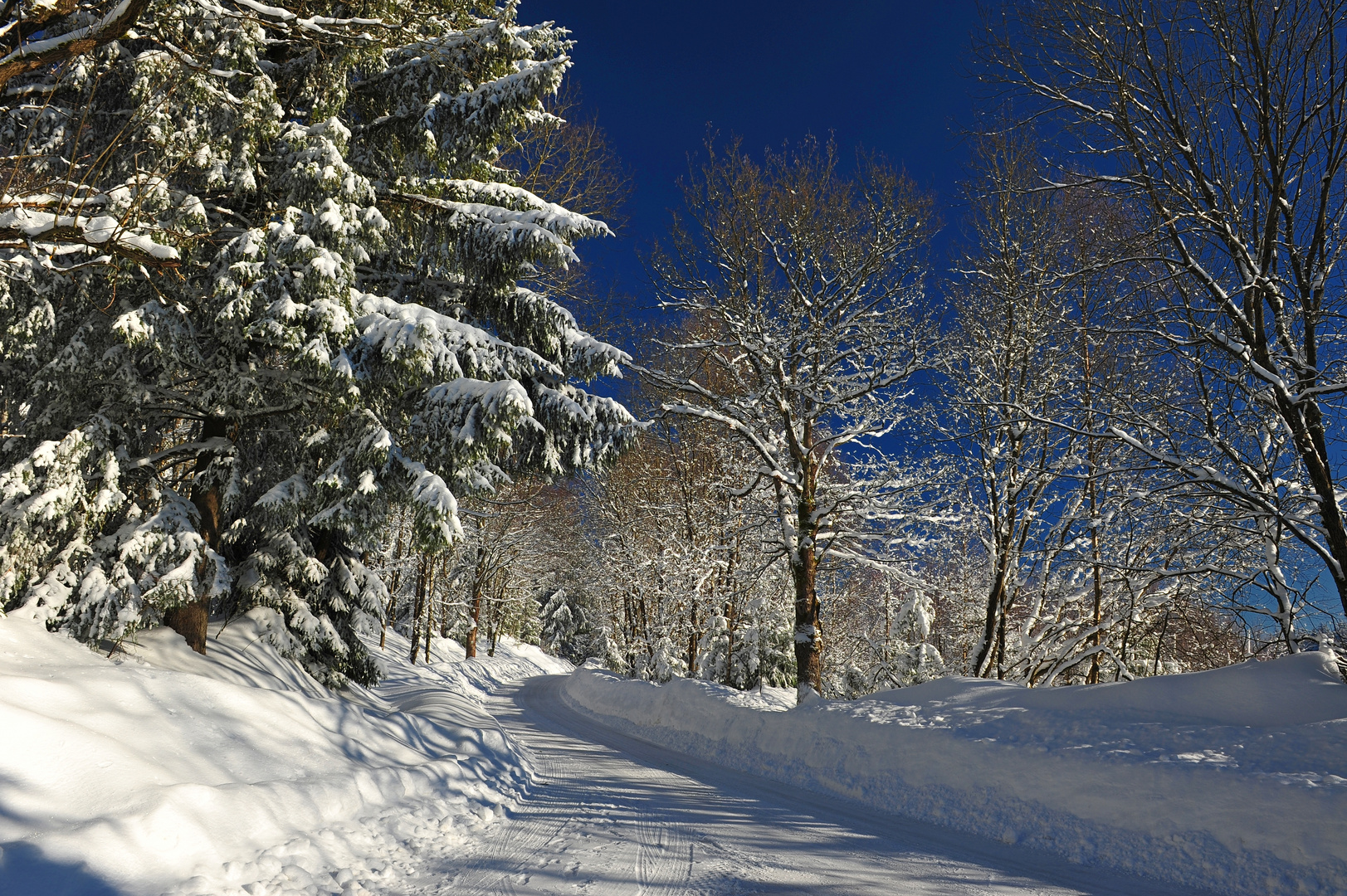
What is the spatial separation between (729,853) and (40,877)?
3.91 metres

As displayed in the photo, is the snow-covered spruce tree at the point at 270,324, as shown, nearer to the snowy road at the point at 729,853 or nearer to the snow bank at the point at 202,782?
the snow bank at the point at 202,782

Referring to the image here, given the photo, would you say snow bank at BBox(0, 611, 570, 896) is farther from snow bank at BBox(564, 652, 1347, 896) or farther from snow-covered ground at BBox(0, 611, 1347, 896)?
snow bank at BBox(564, 652, 1347, 896)

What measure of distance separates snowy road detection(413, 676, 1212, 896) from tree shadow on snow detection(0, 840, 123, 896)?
1550 millimetres

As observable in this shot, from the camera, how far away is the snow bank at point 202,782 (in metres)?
3.33

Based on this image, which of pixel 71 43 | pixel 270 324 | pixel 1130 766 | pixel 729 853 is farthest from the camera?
pixel 270 324

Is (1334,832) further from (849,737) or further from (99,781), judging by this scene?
(99,781)

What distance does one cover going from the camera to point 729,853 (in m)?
4.82

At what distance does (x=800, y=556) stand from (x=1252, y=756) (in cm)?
678

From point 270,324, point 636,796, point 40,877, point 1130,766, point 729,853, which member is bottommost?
point 636,796

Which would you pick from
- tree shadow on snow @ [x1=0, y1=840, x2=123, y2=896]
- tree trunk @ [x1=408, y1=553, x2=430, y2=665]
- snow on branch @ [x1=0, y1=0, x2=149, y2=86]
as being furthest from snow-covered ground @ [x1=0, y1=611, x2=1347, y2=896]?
tree trunk @ [x1=408, y1=553, x2=430, y2=665]

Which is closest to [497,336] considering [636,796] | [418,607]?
[636,796]

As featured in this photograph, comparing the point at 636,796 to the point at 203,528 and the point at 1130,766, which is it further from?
the point at 203,528

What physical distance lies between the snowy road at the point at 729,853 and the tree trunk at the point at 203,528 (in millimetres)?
4399

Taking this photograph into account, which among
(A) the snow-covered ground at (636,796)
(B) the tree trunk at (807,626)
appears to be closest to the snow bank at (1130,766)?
(A) the snow-covered ground at (636,796)
